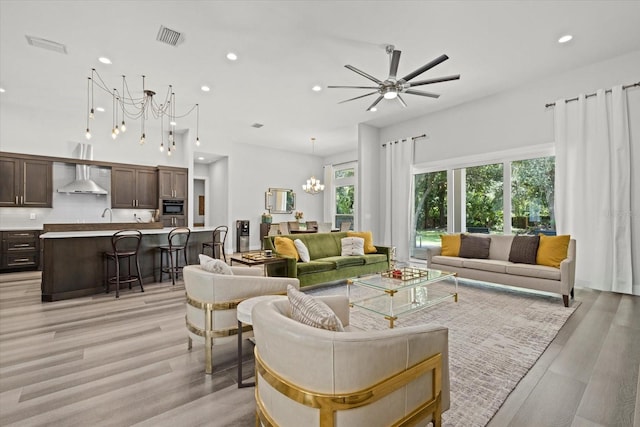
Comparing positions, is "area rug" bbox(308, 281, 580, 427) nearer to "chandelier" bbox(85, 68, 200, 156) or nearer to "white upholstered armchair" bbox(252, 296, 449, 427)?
Answer: "white upholstered armchair" bbox(252, 296, 449, 427)

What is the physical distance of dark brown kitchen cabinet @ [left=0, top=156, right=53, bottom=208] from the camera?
609cm

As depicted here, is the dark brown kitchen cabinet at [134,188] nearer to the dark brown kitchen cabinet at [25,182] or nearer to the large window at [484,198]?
the dark brown kitchen cabinet at [25,182]

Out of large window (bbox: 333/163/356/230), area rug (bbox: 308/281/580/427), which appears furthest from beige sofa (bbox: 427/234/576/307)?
large window (bbox: 333/163/356/230)

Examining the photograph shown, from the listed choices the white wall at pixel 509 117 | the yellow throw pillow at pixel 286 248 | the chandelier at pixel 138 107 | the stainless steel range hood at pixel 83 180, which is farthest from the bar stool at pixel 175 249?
the white wall at pixel 509 117

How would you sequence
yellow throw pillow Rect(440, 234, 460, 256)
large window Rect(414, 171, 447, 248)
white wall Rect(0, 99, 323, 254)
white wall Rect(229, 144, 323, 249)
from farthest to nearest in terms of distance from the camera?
white wall Rect(229, 144, 323, 249) < large window Rect(414, 171, 447, 248) < white wall Rect(0, 99, 323, 254) < yellow throw pillow Rect(440, 234, 460, 256)

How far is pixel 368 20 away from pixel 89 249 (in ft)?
16.8

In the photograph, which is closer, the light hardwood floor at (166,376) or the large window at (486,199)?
the light hardwood floor at (166,376)

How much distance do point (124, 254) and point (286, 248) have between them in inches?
98.7

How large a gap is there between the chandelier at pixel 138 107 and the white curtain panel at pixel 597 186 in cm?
675

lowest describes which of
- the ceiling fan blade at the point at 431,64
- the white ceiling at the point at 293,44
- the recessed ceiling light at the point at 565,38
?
the ceiling fan blade at the point at 431,64

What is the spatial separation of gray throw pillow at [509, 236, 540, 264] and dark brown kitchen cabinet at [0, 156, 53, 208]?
9379 mm

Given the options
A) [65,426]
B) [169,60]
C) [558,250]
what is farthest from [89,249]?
[558,250]

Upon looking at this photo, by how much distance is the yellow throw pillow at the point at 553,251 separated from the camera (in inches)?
163

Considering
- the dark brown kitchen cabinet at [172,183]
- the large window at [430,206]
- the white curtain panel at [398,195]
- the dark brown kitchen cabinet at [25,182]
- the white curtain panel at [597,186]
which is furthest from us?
the dark brown kitchen cabinet at [172,183]
